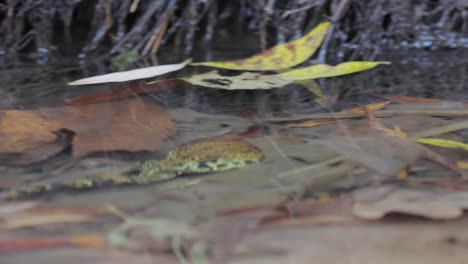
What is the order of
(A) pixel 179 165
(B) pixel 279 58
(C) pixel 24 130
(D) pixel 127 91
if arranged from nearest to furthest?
1. (A) pixel 179 165
2. (C) pixel 24 130
3. (D) pixel 127 91
4. (B) pixel 279 58

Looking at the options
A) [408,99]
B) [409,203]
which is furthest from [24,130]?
[408,99]

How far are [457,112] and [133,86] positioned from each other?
59cm

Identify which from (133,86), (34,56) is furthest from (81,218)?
(34,56)

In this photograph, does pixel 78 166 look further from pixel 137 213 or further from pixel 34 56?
pixel 34 56

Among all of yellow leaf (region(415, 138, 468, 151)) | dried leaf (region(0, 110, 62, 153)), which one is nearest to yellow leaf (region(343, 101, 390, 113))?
yellow leaf (region(415, 138, 468, 151))

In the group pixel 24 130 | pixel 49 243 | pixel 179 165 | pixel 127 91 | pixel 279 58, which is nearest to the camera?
pixel 49 243

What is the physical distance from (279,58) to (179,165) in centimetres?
66

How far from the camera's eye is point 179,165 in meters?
0.56

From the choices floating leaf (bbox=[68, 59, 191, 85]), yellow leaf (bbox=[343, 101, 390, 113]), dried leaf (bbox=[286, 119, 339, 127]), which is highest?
floating leaf (bbox=[68, 59, 191, 85])

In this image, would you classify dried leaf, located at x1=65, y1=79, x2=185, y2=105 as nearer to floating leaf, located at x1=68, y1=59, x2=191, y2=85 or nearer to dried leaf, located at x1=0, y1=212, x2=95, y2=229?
floating leaf, located at x1=68, y1=59, x2=191, y2=85

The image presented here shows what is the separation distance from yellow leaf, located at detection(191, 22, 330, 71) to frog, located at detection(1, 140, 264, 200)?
513 mm

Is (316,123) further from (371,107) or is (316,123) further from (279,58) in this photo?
(279,58)

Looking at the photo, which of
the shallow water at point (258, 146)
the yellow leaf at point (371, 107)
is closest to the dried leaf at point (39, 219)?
the shallow water at point (258, 146)

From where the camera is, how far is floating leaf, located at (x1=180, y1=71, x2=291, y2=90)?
0.97 metres
